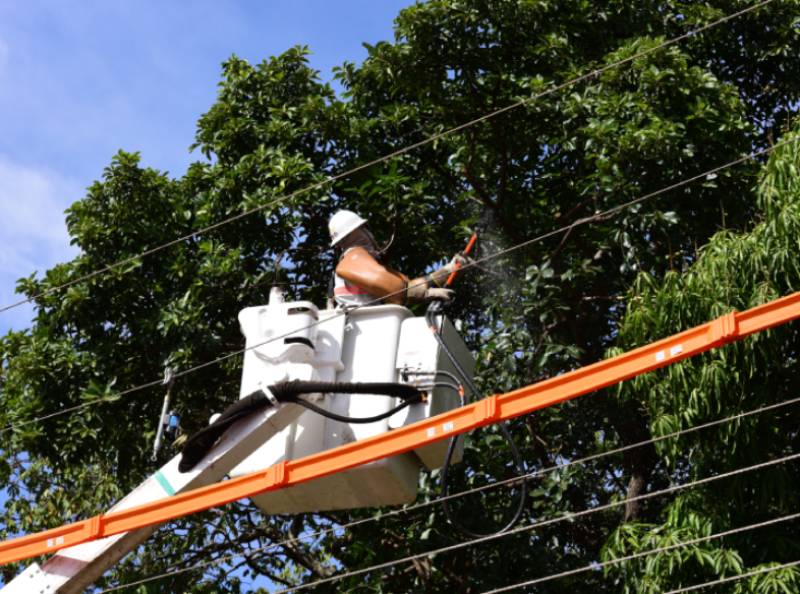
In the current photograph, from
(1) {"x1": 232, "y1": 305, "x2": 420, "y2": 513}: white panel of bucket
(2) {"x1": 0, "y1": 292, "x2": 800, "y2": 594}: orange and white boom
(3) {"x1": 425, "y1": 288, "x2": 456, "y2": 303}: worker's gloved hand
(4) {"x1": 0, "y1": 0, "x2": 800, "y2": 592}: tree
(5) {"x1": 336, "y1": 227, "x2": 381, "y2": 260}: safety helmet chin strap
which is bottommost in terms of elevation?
(2) {"x1": 0, "y1": 292, "x2": 800, "y2": 594}: orange and white boom

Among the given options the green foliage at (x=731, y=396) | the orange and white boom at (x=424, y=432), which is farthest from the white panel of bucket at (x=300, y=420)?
the green foliage at (x=731, y=396)

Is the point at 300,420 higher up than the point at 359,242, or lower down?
lower down

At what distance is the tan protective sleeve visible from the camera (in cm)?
768

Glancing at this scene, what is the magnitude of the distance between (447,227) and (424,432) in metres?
4.71

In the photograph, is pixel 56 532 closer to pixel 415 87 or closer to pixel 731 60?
pixel 415 87

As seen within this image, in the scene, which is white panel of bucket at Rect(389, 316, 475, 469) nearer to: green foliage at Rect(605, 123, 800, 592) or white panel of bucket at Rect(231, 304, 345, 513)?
white panel of bucket at Rect(231, 304, 345, 513)

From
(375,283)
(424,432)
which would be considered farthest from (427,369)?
(424,432)

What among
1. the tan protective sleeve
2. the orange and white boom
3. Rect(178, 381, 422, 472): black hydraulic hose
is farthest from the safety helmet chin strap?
the orange and white boom

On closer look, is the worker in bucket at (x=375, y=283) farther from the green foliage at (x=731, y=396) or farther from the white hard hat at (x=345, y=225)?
the green foliage at (x=731, y=396)

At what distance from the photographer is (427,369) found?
24.0ft

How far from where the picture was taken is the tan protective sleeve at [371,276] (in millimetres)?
7680

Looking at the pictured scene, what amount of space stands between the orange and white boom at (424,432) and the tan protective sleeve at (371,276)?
1.07 m

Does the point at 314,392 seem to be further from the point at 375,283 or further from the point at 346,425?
the point at 375,283

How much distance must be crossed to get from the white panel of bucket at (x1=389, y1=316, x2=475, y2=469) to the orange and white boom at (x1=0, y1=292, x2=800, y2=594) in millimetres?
528
